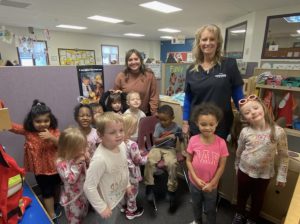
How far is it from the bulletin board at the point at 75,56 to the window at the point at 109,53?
0.75m

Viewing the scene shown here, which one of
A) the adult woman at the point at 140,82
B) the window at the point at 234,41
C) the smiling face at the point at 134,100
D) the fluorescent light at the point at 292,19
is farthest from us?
the window at the point at 234,41

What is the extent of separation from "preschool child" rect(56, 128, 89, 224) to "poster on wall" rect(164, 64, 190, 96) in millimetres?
1792

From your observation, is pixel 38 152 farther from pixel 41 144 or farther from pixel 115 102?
pixel 115 102

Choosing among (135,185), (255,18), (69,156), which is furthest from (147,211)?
(255,18)

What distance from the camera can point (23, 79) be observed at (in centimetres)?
193

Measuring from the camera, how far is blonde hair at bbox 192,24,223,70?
1377mm

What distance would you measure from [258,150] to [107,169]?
101 centimetres

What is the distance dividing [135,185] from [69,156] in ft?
2.03

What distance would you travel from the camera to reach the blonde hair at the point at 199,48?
1377mm

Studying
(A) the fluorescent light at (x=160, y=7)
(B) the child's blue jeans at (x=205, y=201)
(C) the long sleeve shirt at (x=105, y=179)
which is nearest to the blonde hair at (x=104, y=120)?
(C) the long sleeve shirt at (x=105, y=179)

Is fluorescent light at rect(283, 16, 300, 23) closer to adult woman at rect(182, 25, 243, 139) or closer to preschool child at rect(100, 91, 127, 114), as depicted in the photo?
adult woman at rect(182, 25, 243, 139)

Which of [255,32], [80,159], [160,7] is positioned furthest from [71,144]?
[255,32]

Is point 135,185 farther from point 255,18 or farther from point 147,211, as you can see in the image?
point 255,18

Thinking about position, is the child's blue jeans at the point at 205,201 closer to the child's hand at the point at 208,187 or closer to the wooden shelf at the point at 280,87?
the child's hand at the point at 208,187
